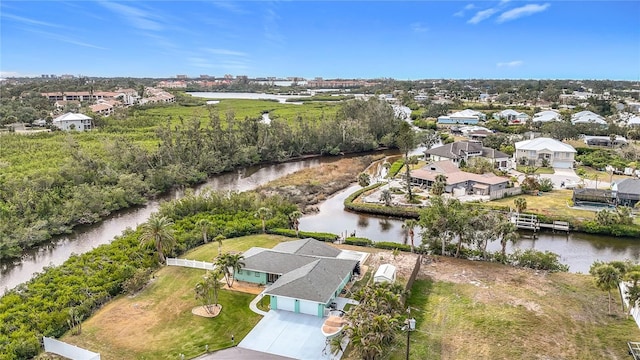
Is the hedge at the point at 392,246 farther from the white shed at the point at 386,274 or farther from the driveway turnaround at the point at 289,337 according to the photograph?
the driveway turnaround at the point at 289,337

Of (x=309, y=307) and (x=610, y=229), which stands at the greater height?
(x=309, y=307)

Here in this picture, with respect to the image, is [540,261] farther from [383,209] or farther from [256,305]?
[256,305]

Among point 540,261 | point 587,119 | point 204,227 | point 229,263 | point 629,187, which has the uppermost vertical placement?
point 587,119

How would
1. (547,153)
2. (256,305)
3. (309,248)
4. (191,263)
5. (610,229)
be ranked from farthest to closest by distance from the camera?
1. (547,153)
2. (610,229)
3. (309,248)
4. (191,263)
5. (256,305)

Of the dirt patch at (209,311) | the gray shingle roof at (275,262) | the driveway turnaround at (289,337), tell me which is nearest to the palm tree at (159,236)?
the gray shingle roof at (275,262)

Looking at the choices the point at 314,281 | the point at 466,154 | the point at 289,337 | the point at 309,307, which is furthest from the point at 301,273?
the point at 466,154

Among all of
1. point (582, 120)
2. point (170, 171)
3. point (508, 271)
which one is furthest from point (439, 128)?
point (508, 271)

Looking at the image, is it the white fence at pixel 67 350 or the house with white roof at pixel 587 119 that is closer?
the white fence at pixel 67 350

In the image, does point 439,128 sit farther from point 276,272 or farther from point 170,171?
point 276,272
